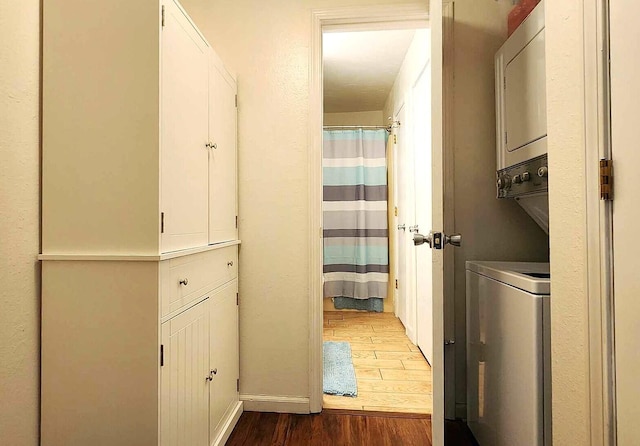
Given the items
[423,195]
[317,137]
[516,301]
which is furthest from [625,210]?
[423,195]

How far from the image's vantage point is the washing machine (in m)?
1.18

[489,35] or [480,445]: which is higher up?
[489,35]

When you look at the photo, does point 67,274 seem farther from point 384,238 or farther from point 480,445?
point 384,238

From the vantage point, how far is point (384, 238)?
4.08m

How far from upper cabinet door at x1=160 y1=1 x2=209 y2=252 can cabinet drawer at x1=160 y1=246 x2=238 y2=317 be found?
6 cm

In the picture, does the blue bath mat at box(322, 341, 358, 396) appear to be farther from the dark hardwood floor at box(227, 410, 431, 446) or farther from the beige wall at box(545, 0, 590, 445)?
the beige wall at box(545, 0, 590, 445)

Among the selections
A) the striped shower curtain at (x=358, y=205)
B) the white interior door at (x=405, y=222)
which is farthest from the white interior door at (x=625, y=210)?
the striped shower curtain at (x=358, y=205)

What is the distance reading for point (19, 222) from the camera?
1.15 m

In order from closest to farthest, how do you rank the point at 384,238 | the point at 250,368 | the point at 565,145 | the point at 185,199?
1. the point at 565,145
2. the point at 185,199
3. the point at 250,368
4. the point at 384,238

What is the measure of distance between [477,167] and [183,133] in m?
1.52

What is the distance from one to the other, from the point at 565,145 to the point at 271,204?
145cm

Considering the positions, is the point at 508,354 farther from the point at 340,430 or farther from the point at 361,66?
the point at 361,66

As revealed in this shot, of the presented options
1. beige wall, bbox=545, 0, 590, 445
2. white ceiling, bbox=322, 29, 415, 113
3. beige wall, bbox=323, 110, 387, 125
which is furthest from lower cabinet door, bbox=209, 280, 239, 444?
beige wall, bbox=323, 110, 387, 125

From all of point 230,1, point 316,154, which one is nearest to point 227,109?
point 316,154
